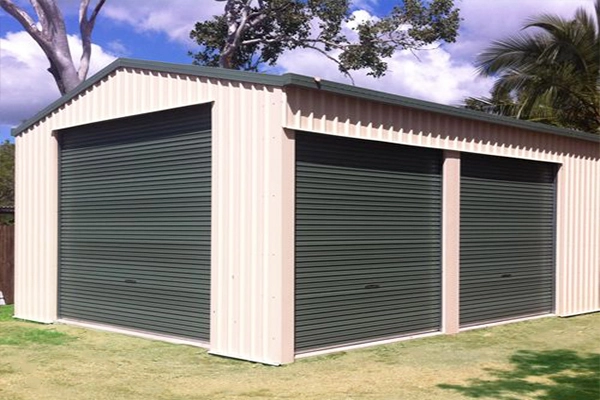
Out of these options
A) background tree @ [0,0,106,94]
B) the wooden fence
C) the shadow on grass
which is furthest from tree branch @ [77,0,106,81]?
the shadow on grass

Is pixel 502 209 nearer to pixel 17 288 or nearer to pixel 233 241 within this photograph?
pixel 233 241

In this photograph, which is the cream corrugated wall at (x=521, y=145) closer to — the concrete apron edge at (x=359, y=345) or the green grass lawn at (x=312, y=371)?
the concrete apron edge at (x=359, y=345)

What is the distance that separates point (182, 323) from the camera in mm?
10383

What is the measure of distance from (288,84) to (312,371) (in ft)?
11.0

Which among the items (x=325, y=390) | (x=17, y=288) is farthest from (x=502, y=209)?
(x=17, y=288)

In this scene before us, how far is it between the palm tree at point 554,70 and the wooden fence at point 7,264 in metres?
12.3

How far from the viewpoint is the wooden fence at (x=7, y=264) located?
1568 cm

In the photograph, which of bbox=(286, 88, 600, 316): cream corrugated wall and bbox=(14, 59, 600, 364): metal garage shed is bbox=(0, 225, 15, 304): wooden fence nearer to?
bbox=(14, 59, 600, 364): metal garage shed

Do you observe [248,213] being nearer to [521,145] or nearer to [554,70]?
[521,145]

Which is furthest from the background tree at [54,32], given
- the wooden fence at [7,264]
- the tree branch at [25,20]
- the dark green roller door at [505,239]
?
the dark green roller door at [505,239]

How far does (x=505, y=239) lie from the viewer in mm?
12969

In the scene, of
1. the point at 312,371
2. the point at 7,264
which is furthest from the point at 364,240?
the point at 7,264

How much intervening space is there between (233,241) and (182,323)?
5.83 ft

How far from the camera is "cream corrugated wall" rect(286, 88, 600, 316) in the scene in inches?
376
